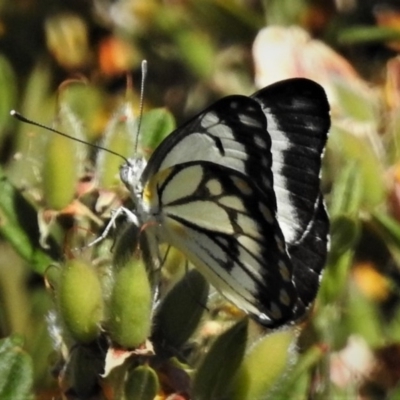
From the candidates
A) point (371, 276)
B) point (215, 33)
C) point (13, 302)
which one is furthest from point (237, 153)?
point (215, 33)

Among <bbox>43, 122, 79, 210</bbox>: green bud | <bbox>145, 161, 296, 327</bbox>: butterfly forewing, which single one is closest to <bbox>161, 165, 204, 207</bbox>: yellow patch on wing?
<bbox>145, 161, 296, 327</bbox>: butterfly forewing

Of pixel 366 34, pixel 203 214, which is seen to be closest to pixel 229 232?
pixel 203 214

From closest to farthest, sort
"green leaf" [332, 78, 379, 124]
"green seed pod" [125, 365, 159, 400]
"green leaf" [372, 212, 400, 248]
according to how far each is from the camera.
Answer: "green seed pod" [125, 365, 159, 400] < "green leaf" [372, 212, 400, 248] < "green leaf" [332, 78, 379, 124]

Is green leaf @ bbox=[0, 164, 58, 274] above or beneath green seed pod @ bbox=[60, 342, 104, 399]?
above

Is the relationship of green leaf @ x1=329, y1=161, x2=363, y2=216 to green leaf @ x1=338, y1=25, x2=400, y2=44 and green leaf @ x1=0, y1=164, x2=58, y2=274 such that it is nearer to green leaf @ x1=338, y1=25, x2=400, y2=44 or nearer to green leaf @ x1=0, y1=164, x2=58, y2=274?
green leaf @ x1=0, y1=164, x2=58, y2=274

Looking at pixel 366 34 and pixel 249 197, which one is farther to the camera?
pixel 366 34

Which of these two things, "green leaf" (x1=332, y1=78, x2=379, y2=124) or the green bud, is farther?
"green leaf" (x1=332, y1=78, x2=379, y2=124)

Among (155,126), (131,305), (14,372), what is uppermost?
(155,126)

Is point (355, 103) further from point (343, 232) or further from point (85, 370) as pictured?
point (85, 370)

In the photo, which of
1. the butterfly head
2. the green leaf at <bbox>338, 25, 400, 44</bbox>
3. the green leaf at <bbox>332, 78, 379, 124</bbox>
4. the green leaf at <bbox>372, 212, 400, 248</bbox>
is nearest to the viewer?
the butterfly head
